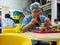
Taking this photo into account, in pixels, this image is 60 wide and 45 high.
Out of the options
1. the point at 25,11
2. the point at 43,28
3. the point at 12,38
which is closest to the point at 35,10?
the point at 43,28

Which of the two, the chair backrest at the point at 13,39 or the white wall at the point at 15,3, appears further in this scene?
the white wall at the point at 15,3

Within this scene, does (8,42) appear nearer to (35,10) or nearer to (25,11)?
(35,10)

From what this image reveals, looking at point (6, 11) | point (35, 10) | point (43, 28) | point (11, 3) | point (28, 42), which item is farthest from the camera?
point (11, 3)

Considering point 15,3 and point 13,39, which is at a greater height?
point 15,3

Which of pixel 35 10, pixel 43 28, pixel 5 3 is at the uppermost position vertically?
pixel 5 3

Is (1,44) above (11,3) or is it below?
below

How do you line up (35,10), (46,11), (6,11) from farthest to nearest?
(6,11) < (46,11) < (35,10)

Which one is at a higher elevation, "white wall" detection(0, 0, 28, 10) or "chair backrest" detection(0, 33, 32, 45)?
"white wall" detection(0, 0, 28, 10)

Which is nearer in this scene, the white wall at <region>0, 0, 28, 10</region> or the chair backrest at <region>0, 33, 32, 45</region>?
the chair backrest at <region>0, 33, 32, 45</region>

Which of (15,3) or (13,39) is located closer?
(13,39)

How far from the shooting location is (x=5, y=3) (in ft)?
26.4

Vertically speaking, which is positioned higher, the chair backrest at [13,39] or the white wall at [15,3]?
the white wall at [15,3]

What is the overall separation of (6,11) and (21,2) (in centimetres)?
125

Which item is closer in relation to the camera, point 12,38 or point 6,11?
point 12,38
